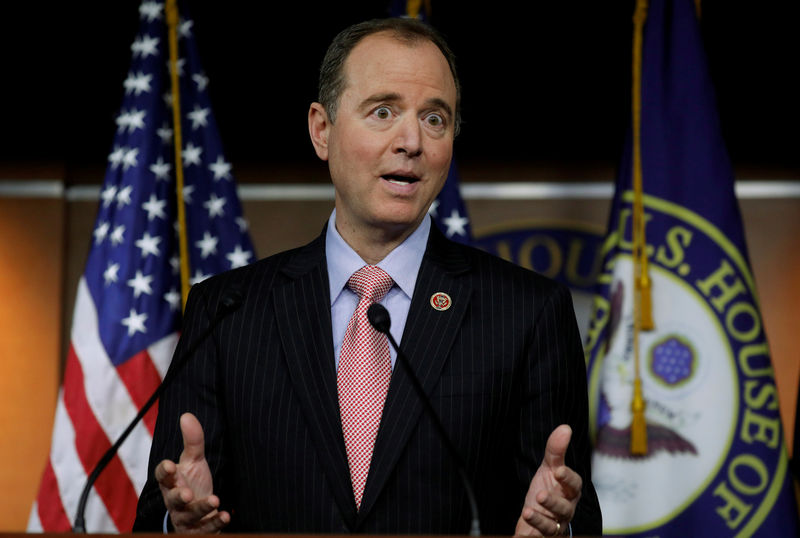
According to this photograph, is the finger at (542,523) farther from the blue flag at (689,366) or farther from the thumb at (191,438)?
the blue flag at (689,366)

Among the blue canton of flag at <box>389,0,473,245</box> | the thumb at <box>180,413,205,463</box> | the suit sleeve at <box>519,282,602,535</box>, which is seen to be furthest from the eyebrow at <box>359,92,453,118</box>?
the blue canton of flag at <box>389,0,473,245</box>

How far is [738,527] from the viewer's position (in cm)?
300

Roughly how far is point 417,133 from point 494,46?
6.02 ft

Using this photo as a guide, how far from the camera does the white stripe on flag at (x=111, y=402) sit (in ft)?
10.1

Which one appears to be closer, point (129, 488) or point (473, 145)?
point (129, 488)

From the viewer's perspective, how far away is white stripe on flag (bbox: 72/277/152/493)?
10.1 ft

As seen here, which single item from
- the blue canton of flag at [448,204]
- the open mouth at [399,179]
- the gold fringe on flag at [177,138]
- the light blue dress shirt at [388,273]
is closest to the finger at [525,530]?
the light blue dress shirt at [388,273]

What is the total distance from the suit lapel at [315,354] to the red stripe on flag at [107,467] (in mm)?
1420

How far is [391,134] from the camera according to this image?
1.83 m

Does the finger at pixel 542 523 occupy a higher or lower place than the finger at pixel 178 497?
lower

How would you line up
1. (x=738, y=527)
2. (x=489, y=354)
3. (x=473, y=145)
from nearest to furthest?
(x=489, y=354)
(x=738, y=527)
(x=473, y=145)

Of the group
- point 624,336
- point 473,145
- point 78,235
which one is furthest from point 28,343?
point 624,336

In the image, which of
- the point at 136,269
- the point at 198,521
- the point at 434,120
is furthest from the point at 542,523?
the point at 136,269

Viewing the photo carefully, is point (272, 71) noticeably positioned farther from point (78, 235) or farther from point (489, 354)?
point (489, 354)
